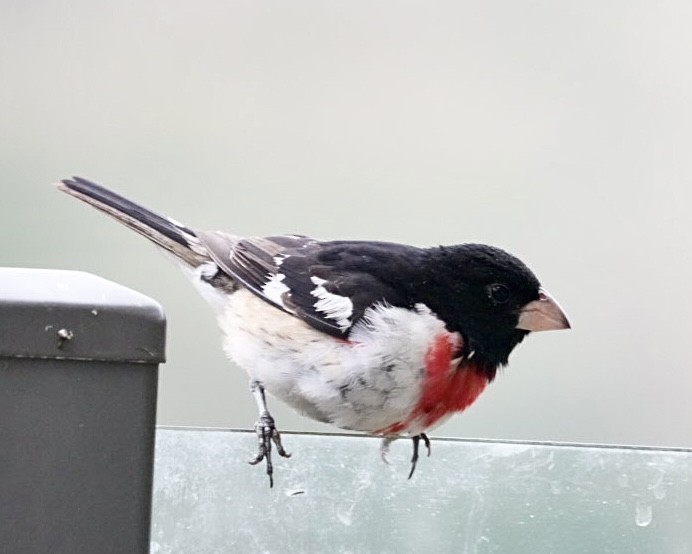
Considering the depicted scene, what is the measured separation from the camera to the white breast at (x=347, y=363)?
233cm

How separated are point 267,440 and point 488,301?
58 centimetres

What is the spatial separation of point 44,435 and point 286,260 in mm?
1529

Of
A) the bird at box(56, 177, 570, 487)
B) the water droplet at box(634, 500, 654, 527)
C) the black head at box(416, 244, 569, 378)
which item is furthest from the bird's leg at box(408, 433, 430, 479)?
the water droplet at box(634, 500, 654, 527)

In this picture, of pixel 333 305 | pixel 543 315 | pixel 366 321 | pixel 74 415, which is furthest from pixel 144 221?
pixel 74 415

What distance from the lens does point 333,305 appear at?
2537mm

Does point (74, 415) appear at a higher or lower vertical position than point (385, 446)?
higher

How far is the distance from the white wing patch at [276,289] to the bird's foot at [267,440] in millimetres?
307

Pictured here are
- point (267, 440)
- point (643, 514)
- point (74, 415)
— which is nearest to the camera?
point (74, 415)

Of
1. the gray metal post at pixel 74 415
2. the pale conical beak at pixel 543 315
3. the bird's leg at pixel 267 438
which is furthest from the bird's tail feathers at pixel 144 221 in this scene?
the gray metal post at pixel 74 415

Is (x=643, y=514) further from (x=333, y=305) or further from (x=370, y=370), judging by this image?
(x=333, y=305)

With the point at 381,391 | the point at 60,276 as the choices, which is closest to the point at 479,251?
the point at 381,391

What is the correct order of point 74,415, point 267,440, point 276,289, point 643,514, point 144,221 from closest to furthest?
point 74,415, point 643,514, point 267,440, point 276,289, point 144,221

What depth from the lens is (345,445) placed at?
2316 millimetres

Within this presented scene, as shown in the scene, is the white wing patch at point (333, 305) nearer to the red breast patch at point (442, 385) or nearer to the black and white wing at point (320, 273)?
the black and white wing at point (320, 273)
